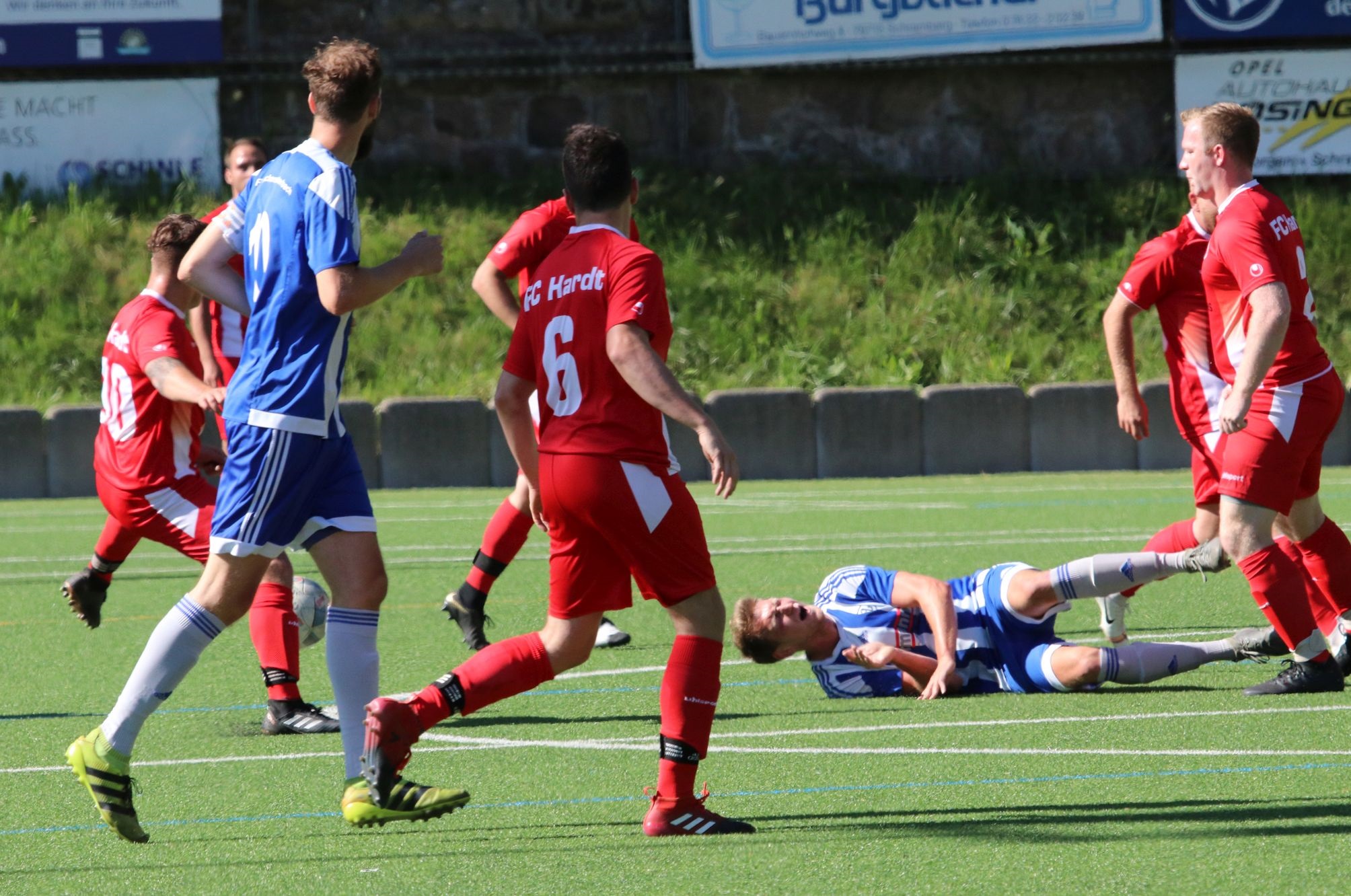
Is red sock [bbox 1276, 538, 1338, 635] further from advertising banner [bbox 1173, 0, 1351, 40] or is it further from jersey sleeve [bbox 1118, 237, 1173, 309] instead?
advertising banner [bbox 1173, 0, 1351, 40]

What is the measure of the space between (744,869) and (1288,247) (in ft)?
10.8

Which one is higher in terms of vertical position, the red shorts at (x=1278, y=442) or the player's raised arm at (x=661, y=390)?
the player's raised arm at (x=661, y=390)

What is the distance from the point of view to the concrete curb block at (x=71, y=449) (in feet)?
54.6

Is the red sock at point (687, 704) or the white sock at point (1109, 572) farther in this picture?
the white sock at point (1109, 572)

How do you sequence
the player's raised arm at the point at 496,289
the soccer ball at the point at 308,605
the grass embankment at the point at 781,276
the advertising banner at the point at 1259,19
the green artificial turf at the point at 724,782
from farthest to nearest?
the advertising banner at the point at 1259,19
the grass embankment at the point at 781,276
the player's raised arm at the point at 496,289
the soccer ball at the point at 308,605
the green artificial turf at the point at 724,782

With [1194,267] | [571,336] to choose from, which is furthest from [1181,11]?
[571,336]

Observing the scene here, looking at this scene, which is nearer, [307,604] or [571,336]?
[571,336]

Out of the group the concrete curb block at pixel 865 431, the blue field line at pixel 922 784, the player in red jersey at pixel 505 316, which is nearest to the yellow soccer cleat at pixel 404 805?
the blue field line at pixel 922 784

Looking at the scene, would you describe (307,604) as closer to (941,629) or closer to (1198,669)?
(941,629)

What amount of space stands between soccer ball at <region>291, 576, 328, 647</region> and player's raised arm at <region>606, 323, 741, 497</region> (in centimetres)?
272

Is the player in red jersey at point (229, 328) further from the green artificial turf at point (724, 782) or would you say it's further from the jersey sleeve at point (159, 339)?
the green artificial turf at point (724, 782)

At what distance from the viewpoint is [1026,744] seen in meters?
5.59

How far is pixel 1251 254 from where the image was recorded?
6043 mm

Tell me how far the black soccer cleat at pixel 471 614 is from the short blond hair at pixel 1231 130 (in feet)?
11.8
